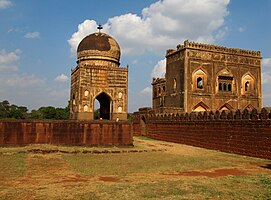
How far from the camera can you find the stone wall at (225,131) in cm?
1143

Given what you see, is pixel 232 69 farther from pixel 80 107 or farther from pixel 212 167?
pixel 212 167

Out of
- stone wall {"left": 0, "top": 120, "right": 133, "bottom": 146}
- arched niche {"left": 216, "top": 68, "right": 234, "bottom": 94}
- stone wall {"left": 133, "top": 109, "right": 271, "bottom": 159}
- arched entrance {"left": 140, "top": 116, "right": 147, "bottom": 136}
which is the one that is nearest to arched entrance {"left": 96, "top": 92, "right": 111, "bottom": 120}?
arched entrance {"left": 140, "top": 116, "right": 147, "bottom": 136}

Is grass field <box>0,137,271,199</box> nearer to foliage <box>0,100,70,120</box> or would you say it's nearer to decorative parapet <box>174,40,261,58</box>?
decorative parapet <box>174,40,261,58</box>

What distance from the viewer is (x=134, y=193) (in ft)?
17.6

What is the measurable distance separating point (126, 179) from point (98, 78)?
706 inches

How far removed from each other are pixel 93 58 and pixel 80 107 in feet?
14.8

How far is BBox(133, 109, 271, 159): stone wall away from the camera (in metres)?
11.4

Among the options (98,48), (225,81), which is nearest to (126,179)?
(98,48)

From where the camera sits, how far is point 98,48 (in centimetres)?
2506

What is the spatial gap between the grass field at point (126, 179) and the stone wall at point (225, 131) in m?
2.46

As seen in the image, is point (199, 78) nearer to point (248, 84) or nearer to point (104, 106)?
point (248, 84)

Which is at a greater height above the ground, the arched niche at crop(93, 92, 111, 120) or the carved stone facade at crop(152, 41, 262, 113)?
the carved stone facade at crop(152, 41, 262, 113)

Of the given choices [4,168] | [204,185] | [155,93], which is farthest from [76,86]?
[204,185]

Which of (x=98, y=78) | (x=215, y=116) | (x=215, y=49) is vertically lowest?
(x=215, y=116)
